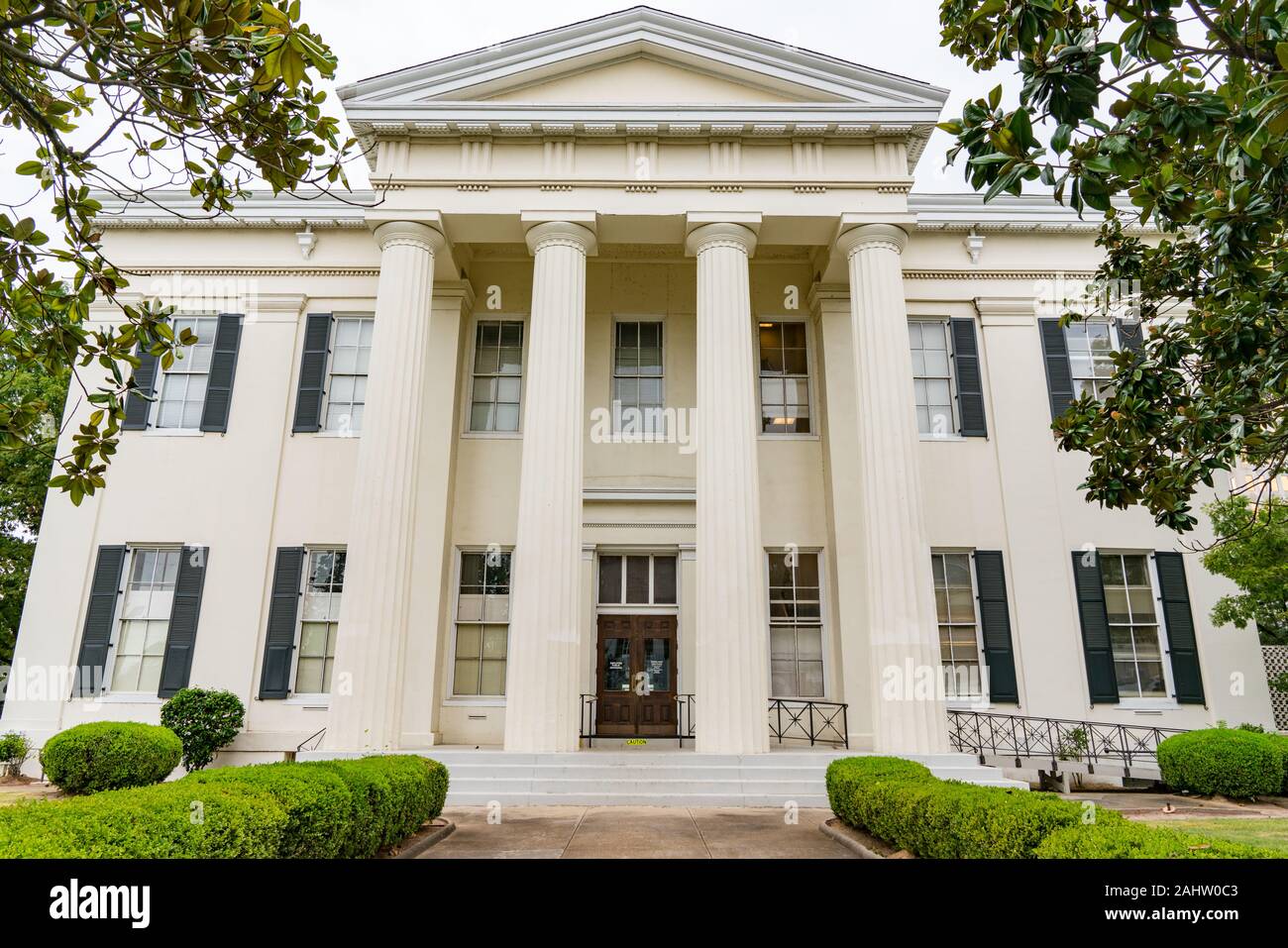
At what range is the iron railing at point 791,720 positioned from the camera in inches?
603

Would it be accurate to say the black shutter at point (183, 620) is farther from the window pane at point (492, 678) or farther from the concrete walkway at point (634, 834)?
the concrete walkway at point (634, 834)

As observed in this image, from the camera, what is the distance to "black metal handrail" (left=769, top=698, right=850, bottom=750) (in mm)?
15336

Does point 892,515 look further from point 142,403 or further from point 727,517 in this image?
point 142,403

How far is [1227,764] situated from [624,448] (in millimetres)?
11699

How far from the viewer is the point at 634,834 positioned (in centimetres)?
881

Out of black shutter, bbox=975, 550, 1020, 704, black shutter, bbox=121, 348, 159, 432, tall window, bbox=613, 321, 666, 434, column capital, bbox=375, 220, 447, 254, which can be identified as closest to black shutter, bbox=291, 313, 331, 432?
black shutter, bbox=121, 348, 159, 432

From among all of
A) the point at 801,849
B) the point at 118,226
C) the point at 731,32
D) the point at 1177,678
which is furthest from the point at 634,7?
the point at 1177,678

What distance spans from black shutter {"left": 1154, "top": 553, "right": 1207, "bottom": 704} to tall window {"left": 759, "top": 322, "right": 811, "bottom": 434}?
755cm

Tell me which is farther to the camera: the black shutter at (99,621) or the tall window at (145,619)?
the tall window at (145,619)

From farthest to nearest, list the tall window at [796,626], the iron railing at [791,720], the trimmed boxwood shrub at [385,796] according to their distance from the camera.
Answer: the tall window at [796,626], the iron railing at [791,720], the trimmed boxwood shrub at [385,796]

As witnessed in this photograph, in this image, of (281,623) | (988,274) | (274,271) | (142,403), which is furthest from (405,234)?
(988,274)

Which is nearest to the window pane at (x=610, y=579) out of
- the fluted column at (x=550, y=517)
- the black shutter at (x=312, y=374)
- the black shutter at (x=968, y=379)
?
the fluted column at (x=550, y=517)

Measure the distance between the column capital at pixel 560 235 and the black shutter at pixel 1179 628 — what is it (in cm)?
1291

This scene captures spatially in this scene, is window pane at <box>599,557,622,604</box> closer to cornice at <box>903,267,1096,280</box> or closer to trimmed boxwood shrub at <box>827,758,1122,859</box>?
trimmed boxwood shrub at <box>827,758,1122,859</box>
